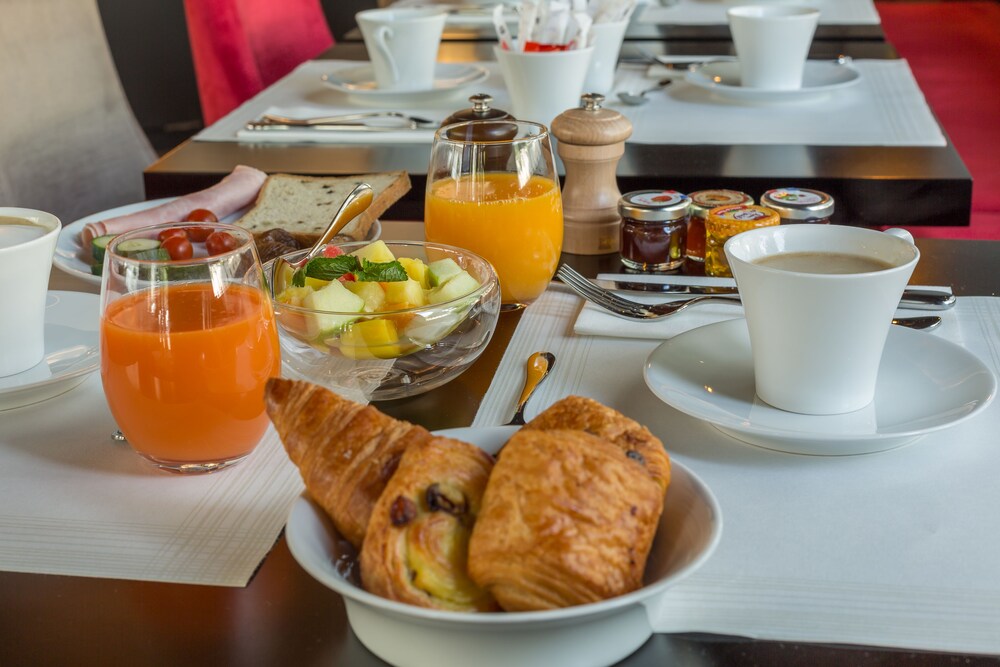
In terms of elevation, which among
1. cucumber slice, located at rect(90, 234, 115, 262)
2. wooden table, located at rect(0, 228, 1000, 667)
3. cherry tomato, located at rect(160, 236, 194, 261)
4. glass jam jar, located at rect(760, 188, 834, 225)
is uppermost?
cherry tomato, located at rect(160, 236, 194, 261)

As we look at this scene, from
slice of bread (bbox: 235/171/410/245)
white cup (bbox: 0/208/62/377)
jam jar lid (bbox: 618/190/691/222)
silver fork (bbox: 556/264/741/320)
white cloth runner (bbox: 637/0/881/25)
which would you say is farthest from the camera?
white cloth runner (bbox: 637/0/881/25)

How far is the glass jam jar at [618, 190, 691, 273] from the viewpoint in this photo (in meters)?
1.07

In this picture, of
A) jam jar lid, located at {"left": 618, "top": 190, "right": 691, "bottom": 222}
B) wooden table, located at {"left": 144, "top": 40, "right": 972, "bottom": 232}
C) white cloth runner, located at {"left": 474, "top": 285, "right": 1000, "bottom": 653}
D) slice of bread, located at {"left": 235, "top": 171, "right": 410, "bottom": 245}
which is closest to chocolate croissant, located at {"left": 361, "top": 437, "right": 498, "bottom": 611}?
white cloth runner, located at {"left": 474, "top": 285, "right": 1000, "bottom": 653}

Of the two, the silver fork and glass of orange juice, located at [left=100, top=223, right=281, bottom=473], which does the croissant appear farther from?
the silver fork

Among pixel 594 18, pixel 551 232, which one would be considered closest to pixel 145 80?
pixel 594 18

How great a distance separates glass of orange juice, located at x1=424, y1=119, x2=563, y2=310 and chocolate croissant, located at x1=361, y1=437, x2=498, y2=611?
0.51m

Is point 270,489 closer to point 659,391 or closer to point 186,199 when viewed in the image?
point 659,391

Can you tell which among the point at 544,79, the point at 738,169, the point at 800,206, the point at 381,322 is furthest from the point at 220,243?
the point at 544,79

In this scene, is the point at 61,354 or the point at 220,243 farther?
→ the point at 61,354

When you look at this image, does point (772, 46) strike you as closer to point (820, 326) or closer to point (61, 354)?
point (820, 326)

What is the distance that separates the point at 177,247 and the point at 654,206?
53 cm

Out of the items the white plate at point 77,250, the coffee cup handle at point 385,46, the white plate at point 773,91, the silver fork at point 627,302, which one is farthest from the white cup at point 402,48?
the silver fork at point 627,302

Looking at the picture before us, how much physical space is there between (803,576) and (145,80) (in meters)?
4.24

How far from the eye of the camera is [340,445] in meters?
0.56
